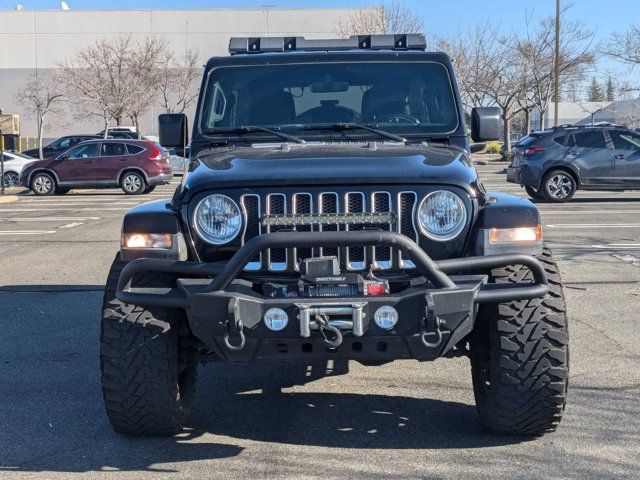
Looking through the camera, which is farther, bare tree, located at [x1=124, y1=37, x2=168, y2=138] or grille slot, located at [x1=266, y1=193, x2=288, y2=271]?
bare tree, located at [x1=124, y1=37, x2=168, y2=138]

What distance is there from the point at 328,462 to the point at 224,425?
83 cm

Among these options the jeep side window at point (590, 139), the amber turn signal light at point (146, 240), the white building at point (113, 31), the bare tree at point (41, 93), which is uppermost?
the white building at point (113, 31)

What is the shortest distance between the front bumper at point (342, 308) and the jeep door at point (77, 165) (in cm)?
2086

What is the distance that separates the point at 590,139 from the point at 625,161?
2.87 ft

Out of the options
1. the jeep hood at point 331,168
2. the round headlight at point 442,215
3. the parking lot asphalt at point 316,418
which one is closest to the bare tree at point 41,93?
the parking lot asphalt at point 316,418

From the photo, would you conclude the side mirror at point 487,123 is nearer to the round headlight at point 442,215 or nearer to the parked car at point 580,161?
the round headlight at point 442,215

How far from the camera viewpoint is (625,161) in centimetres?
1873

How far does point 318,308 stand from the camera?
378 cm

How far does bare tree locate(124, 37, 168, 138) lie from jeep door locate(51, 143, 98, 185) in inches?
748

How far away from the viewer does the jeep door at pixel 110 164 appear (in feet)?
78.5

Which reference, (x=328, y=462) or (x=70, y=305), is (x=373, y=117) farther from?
(x=70, y=305)

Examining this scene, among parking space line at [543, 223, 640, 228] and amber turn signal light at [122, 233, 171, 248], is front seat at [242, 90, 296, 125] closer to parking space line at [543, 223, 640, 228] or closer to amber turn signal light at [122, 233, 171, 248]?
amber turn signal light at [122, 233, 171, 248]

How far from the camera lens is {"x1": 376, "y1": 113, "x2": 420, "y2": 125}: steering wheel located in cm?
556

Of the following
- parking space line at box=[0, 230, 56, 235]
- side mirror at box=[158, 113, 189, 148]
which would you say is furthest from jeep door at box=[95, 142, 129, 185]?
side mirror at box=[158, 113, 189, 148]
